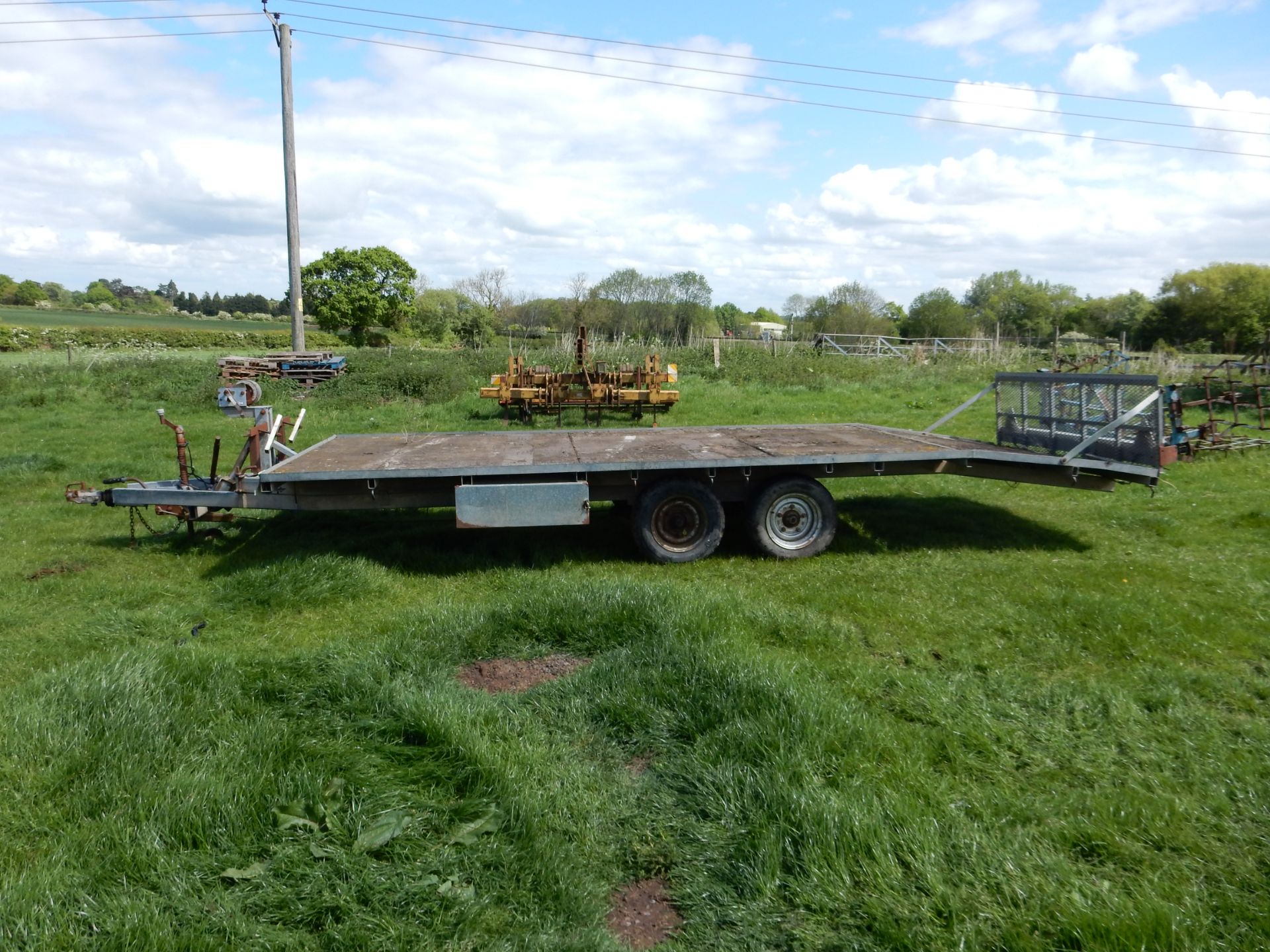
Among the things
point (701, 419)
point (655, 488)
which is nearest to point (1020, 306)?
point (701, 419)

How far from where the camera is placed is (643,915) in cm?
329

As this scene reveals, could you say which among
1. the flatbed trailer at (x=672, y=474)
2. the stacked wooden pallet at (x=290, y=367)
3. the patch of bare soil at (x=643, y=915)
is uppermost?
the stacked wooden pallet at (x=290, y=367)

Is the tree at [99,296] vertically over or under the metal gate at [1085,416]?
over

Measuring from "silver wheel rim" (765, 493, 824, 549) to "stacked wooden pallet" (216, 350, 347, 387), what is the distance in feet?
52.4

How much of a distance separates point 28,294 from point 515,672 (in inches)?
4051

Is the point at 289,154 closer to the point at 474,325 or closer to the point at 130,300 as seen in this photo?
the point at 474,325

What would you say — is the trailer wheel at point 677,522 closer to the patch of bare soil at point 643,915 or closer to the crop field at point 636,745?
the crop field at point 636,745

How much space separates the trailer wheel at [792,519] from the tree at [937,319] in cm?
5767

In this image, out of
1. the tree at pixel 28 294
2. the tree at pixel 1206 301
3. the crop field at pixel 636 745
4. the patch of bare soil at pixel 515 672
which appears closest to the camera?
the crop field at pixel 636 745

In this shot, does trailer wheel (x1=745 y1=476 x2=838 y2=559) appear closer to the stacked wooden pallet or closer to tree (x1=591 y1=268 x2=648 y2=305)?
the stacked wooden pallet

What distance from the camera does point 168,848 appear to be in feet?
11.2

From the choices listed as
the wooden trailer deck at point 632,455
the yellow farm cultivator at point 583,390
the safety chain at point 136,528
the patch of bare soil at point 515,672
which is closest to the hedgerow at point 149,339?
the yellow farm cultivator at point 583,390

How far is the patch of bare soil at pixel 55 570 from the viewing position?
7.47 meters

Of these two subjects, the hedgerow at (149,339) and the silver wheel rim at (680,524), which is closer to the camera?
the silver wheel rim at (680,524)
